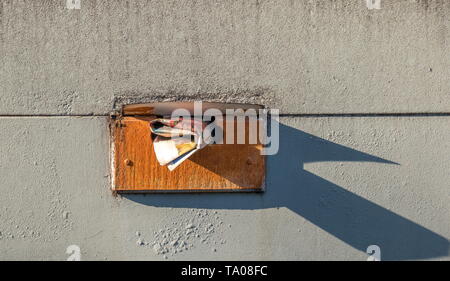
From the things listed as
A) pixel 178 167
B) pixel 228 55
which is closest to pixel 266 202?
pixel 178 167

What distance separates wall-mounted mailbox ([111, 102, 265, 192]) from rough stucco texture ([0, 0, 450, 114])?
16cm

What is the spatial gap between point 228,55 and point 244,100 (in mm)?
329

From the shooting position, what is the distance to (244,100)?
3.60m

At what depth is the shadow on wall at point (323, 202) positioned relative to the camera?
3596 millimetres

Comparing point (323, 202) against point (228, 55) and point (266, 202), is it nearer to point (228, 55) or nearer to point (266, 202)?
point (266, 202)

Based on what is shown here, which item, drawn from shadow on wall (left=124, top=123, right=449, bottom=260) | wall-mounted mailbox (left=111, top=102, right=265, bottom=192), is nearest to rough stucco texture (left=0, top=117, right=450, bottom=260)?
shadow on wall (left=124, top=123, right=449, bottom=260)

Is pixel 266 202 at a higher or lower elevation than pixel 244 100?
lower

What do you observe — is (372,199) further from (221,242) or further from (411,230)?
(221,242)

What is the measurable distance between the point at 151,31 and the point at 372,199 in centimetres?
194

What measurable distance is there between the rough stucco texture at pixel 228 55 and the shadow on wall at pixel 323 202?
0.30 metres

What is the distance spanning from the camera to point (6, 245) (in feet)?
11.8

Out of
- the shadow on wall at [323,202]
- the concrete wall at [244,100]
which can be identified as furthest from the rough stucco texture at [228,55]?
the shadow on wall at [323,202]

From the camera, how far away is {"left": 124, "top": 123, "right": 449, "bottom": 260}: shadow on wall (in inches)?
142

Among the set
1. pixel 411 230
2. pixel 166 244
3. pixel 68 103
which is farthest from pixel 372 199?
pixel 68 103
